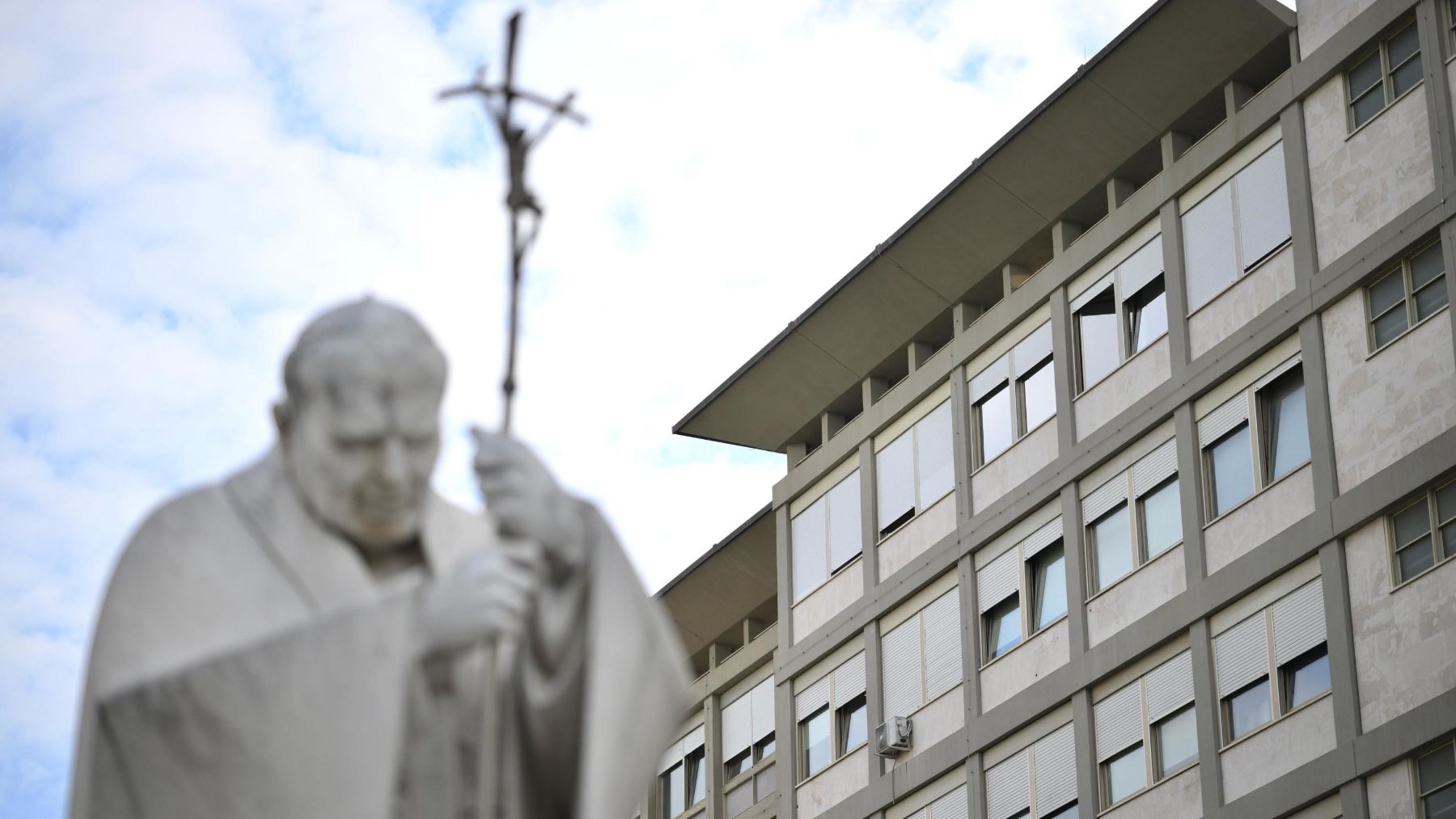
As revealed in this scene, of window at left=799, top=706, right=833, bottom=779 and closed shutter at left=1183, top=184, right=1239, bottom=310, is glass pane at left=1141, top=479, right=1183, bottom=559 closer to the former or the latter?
closed shutter at left=1183, top=184, right=1239, bottom=310

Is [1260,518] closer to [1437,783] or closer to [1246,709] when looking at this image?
[1246,709]

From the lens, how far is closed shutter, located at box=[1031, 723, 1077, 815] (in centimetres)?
4050

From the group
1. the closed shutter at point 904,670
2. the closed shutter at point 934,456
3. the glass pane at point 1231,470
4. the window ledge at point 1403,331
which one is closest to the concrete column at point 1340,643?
the glass pane at point 1231,470

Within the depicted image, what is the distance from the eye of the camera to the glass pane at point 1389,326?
118 ft

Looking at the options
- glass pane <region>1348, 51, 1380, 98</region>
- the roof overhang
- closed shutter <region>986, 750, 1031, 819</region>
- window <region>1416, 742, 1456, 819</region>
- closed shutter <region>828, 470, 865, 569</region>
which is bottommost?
window <region>1416, 742, 1456, 819</region>

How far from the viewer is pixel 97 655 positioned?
6.18 meters

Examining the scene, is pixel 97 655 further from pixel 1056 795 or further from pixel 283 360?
pixel 1056 795

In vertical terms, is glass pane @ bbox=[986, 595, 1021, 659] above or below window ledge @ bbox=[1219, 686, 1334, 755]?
above

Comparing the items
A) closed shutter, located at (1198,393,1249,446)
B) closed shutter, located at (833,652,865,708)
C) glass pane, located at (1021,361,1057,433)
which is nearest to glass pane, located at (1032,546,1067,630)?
glass pane, located at (1021,361,1057,433)

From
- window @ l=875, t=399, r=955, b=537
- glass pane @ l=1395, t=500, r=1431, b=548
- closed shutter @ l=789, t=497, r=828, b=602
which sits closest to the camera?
glass pane @ l=1395, t=500, r=1431, b=548

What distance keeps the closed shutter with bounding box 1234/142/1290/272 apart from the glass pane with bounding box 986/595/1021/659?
724 cm

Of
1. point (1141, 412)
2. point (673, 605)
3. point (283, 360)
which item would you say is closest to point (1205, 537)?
point (1141, 412)

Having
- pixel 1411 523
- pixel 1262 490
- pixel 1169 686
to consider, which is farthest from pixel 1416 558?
pixel 1169 686

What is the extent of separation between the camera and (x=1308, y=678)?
36.3 m
